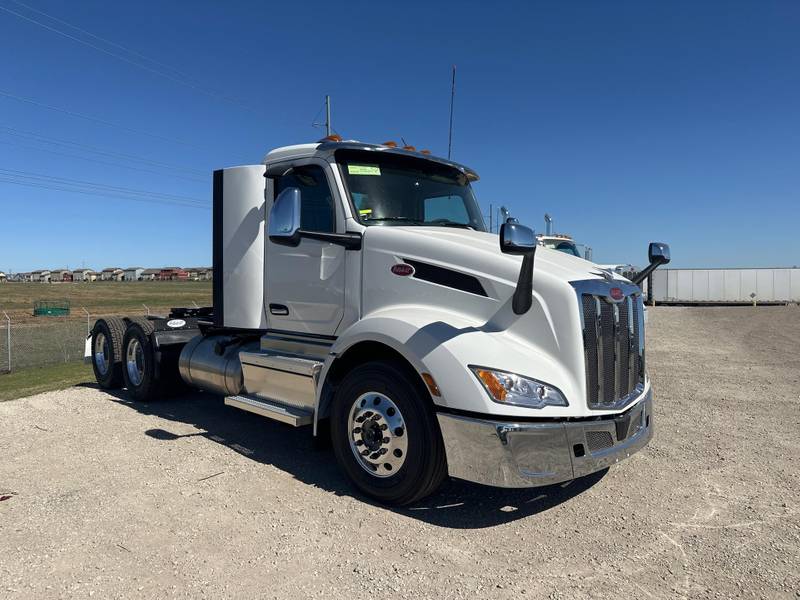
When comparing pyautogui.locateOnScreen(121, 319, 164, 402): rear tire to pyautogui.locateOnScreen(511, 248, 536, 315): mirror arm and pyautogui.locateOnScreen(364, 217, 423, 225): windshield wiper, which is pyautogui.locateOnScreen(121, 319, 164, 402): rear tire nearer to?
pyautogui.locateOnScreen(364, 217, 423, 225): windshield wiper

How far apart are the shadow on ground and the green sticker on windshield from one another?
2.46 m

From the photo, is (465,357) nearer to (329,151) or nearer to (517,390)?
(517,390)

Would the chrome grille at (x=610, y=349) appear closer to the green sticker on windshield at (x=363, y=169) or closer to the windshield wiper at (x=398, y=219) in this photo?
the windshield wiper at (x=398, y=219)

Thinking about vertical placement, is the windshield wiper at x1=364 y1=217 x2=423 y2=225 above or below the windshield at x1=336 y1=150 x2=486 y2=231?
below

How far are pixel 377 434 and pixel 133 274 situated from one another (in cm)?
18028

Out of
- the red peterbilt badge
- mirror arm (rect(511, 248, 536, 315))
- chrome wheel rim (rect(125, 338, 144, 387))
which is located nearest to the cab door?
the red peterbilt badge

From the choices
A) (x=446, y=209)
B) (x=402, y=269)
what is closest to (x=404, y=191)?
(x=446, y=209)

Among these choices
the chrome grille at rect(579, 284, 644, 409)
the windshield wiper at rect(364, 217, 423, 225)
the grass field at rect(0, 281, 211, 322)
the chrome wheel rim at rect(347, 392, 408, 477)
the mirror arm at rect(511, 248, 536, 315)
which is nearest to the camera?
the mirror arm at rect(511, 248, 536, 315)

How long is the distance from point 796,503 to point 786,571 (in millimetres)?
1185

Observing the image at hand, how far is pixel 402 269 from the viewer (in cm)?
434

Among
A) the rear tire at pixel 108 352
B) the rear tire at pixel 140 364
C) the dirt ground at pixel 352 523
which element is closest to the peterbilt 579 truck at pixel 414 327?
the dirt ground at pixel 352 523

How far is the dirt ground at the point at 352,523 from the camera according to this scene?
10.1 feet

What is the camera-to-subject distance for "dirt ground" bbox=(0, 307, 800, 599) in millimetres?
3076

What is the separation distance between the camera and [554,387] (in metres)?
3.59
